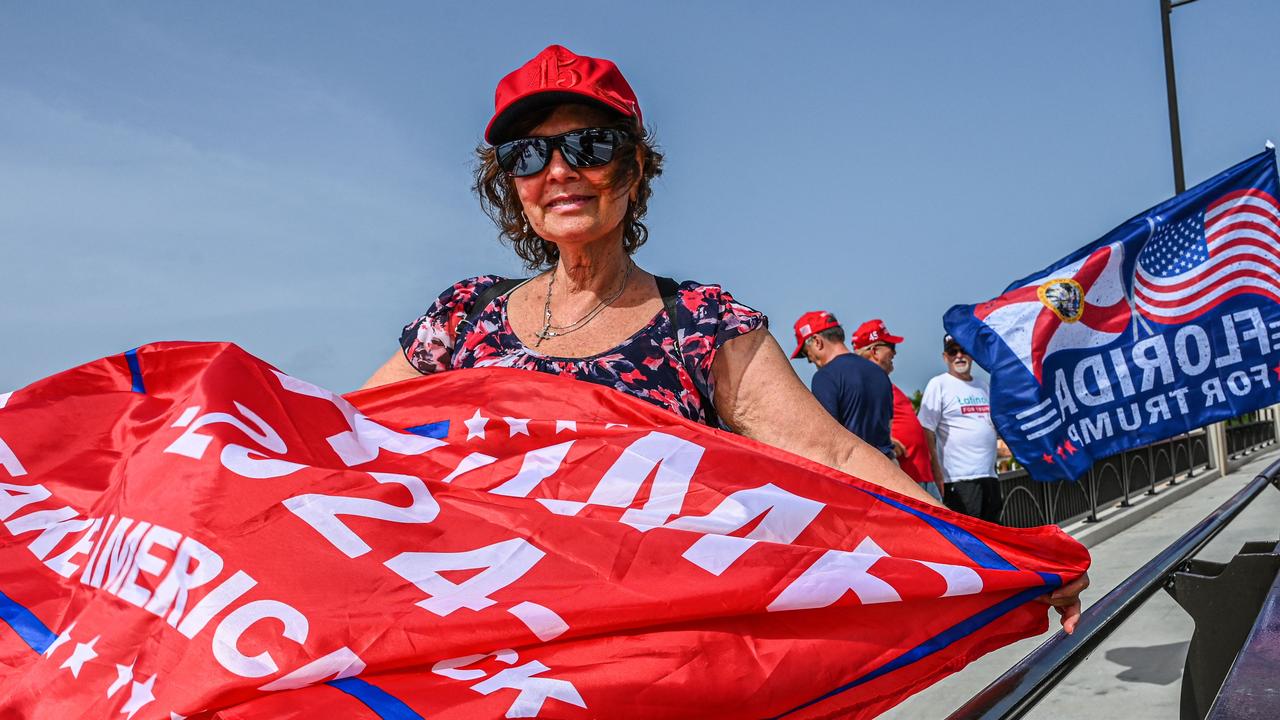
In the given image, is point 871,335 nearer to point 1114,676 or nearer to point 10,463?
point 1114,676

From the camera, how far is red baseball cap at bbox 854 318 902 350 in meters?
7.34

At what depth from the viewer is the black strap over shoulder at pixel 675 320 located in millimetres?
2103

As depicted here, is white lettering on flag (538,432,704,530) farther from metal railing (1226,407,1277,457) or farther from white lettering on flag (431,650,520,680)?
metal railing (1226,407,1277,457)

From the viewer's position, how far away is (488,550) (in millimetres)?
1483

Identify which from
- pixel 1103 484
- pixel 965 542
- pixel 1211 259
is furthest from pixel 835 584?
pixel 1103 484

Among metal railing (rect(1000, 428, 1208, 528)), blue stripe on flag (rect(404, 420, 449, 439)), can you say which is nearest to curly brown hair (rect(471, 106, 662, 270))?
blue stripe on flag (rect(404, 420, 449, 439))

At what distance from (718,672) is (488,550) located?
13.6 inches

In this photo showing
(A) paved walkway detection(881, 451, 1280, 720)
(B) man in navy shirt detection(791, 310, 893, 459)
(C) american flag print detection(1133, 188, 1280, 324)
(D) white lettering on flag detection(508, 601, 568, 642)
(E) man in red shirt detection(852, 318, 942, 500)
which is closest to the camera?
(D) white lettering on flag detection(508, 601, 568, 642)

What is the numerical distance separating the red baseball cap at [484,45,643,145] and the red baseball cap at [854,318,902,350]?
5445mm

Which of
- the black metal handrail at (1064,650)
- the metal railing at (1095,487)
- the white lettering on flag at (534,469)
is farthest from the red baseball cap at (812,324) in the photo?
the white lettering on flag at (534,469)

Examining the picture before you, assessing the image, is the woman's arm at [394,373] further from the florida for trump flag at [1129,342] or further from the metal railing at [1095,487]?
the metal railing at [1095,487]

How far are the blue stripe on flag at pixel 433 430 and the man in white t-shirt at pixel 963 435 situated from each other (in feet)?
19.2

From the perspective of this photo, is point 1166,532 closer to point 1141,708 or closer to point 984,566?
point 1141,708

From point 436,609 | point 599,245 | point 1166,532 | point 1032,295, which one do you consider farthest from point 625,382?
point 1166,532
